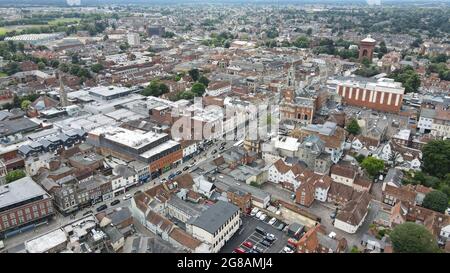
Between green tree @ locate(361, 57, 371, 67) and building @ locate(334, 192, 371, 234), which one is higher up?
green tree @ locate(361, 57, 371, 67)

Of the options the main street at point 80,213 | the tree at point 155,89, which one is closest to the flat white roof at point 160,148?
the main street at point 80,213

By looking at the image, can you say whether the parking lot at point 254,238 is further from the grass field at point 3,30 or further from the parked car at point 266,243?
the grass field at point 3,30

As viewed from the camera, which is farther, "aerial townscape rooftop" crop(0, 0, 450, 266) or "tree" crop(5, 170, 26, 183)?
"tree" crop(5, 170, 26, 183)

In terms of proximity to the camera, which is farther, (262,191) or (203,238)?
(262,191)

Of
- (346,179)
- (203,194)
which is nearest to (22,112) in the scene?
(203,194)

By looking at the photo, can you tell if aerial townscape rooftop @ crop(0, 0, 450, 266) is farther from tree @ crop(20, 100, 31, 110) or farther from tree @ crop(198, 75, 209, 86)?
tree @ crop(20, 100, 31, 110)

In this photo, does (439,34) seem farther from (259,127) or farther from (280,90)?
(259,127)

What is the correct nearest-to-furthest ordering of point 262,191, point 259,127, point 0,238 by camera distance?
1. point 0,238
2. point 262,191
3. point 259,127

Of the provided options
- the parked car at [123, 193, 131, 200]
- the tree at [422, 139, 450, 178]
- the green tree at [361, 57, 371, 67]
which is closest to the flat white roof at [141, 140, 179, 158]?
the parked car at [123, 193, 131, 200]
